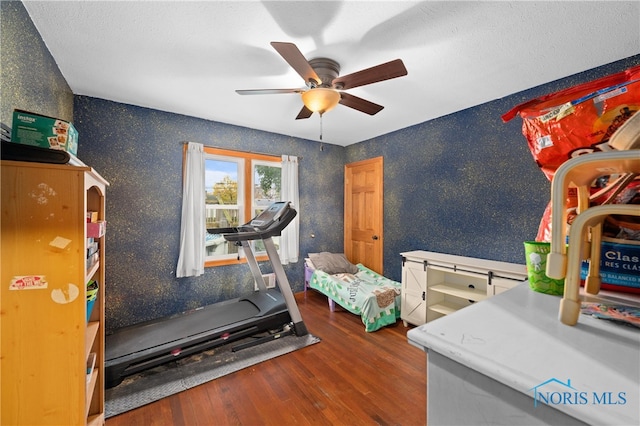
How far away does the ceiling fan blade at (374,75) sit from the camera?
67.0 inches

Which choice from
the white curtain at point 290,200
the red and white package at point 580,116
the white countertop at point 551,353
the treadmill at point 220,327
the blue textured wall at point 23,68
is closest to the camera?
the white countertop at point 551,353

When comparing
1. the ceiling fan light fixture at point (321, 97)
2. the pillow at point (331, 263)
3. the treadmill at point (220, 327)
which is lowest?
the treadmill at point (220, 327)

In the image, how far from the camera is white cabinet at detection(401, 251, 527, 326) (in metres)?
2.66

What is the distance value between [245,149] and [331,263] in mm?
2090

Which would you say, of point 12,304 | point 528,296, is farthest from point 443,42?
point 12,304

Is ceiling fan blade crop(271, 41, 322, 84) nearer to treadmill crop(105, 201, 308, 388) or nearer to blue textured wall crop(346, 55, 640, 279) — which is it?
treadmill crop(105, 201, 308, 388)

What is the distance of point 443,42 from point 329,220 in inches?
121

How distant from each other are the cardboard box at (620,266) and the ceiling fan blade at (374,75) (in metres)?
1.39

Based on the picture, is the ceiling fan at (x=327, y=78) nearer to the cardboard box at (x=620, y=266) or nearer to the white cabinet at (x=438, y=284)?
the cardboard box at (x=620, y=266)

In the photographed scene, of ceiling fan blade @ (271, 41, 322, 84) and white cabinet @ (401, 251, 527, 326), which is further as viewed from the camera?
white cabinet @ (401, 251, 527, 326)

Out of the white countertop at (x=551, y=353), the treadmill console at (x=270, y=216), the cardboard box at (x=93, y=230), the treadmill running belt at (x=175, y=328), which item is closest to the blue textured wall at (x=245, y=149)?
the treadmill running belt at (x=175, y=328)

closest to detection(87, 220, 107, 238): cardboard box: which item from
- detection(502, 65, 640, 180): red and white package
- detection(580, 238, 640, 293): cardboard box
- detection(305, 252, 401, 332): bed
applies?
detection(502, 65, 640, 180): red and white package

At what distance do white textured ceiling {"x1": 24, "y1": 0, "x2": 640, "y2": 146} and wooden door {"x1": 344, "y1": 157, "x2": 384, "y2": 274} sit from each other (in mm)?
1623

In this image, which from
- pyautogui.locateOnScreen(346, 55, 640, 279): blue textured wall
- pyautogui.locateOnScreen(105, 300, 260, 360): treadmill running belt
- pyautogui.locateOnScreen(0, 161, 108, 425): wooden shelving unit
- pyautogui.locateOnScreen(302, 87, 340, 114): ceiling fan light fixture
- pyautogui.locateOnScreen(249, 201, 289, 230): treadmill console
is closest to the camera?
pyautogui.locateOnScreen(0, 161, 108, 425): wooden shelving unit
